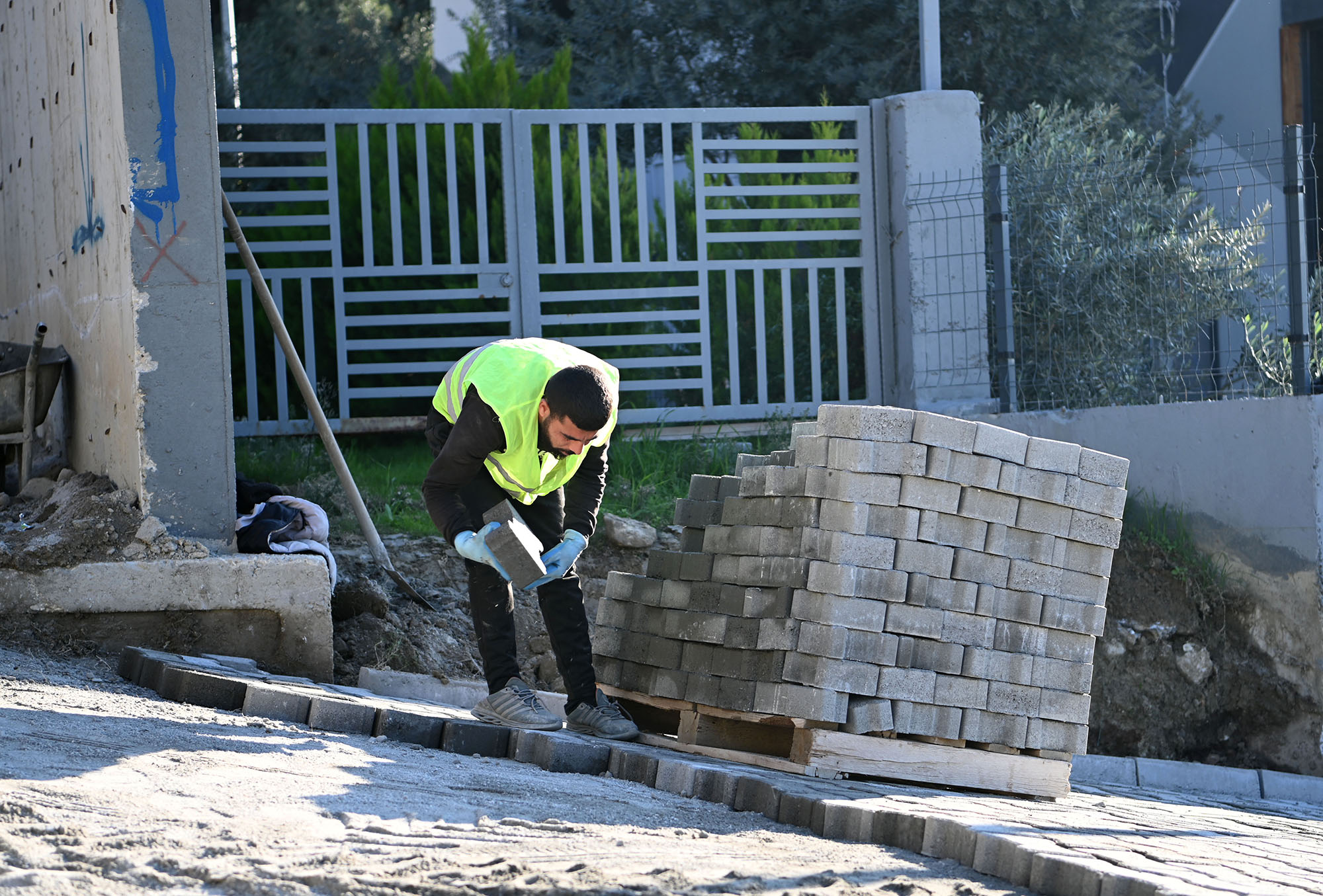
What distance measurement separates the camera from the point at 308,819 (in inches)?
120

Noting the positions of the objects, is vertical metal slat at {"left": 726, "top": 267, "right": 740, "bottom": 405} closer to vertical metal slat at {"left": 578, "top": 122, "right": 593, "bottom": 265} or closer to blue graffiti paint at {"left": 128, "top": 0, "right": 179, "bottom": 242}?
vertical metal slat at {"left": 578, "top": 122, "right": 593, "bottom": 265}

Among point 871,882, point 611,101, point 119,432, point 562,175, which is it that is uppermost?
point 611,101

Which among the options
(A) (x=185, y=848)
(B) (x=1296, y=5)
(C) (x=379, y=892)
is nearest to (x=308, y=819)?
(A) (x=185, y=848)

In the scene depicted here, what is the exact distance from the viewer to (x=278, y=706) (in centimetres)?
452

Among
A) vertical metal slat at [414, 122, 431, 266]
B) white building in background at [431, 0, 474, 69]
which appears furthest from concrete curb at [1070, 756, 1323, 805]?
white building in background at [431, 0, 474, 69]

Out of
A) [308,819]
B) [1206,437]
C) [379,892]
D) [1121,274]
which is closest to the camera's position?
[379,892]

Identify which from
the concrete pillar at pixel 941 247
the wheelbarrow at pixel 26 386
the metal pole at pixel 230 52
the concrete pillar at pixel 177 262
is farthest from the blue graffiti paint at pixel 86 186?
the concrete pillar at pixel 941 247

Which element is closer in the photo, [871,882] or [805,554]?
[871,882]

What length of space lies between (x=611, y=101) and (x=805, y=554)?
9.37 m

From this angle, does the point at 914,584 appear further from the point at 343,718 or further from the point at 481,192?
the point at 481,192

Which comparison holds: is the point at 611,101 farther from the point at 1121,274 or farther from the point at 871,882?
the point at 871,882

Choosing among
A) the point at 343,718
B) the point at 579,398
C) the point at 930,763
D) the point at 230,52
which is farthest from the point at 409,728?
the point at 230,52

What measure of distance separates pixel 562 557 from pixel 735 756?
91cm

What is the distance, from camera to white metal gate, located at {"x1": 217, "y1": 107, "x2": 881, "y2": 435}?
7.68 m
